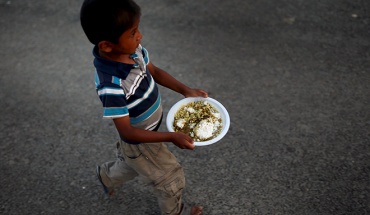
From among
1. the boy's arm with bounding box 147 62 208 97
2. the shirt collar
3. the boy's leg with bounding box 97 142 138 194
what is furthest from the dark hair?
the boy's leg with bounding box 97 142 138 194

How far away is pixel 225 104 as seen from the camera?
10.1ft

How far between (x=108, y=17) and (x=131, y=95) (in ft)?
1.23

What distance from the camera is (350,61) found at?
11.0 ft

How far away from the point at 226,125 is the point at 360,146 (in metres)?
1.18

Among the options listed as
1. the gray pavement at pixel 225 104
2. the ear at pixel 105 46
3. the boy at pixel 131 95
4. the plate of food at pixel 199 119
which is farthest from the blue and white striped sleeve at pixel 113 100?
the gray pavement at pixel 225 104

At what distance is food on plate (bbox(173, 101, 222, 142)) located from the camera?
202cm

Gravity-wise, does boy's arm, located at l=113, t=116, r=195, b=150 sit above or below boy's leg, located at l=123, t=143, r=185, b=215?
above

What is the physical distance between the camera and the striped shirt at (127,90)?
1657mm

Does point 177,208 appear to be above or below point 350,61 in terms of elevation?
below

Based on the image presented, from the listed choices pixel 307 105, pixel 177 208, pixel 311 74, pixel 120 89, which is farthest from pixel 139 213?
pixel 311 74

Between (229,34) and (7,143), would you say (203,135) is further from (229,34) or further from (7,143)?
(229,34)

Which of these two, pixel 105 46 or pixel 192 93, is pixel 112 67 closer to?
pixel 105 46

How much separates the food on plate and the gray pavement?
0.61 meters

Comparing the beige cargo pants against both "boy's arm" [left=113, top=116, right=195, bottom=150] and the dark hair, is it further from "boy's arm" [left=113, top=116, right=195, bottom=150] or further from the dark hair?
the dark hair
